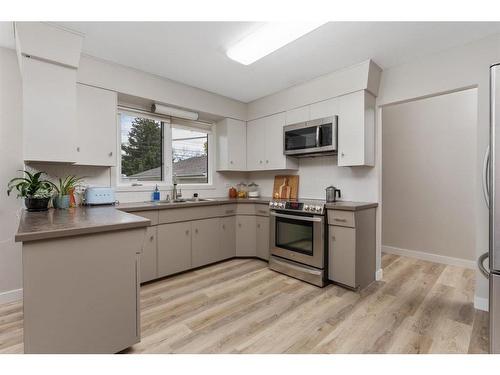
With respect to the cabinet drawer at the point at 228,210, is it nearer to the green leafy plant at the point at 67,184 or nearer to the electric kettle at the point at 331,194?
the electric kettle at the point at 331,194

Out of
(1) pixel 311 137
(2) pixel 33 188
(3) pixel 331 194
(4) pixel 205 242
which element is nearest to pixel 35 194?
(2) pixel 33 188

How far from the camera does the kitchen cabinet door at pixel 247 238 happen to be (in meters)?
3.61

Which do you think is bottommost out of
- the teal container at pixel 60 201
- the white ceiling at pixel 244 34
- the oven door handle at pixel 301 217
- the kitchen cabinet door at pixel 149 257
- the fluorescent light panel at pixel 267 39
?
the kitchen cabinet door at pixel 149 257

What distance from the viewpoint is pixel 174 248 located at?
9.61 feet

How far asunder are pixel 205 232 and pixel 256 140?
66.4 inches

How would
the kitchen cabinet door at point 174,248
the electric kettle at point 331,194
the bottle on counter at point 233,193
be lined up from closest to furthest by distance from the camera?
1. the kitchen cabinet door at point 174,248
2. the electric kettle at point 331,194
3. the bottle on counter at point 233,193

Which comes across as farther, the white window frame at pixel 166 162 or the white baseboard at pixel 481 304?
the white window frame at pixel 166 162

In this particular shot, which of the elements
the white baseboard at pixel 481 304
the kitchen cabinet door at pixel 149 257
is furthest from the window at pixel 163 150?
the white baseboard at pixel 481 304

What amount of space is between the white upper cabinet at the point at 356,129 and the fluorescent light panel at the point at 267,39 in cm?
109

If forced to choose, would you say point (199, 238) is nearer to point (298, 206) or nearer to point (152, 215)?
point (152, 215)

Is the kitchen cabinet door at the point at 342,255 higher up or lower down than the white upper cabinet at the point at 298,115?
lower down

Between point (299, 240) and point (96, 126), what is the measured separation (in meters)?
2.61

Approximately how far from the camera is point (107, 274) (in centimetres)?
148
